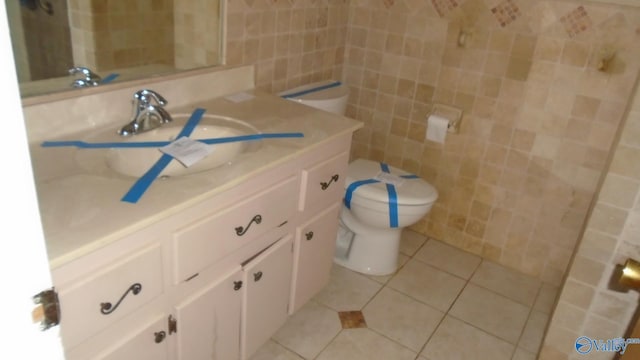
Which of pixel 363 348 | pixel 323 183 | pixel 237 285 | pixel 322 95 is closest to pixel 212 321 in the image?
pixel 237 285

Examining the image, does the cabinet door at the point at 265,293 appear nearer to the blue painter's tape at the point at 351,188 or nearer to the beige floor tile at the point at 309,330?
the beige floor tile at the point at 309,330

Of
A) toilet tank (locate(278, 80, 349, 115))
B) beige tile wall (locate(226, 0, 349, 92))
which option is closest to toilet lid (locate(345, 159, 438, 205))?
toilet tank (locate(278, 80, 349, 115))

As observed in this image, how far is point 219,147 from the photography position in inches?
58.5

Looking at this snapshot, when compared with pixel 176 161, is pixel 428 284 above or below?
below

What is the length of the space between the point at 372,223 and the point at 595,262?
36.0 inches

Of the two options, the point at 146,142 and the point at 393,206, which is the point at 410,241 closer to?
the point at 393,206

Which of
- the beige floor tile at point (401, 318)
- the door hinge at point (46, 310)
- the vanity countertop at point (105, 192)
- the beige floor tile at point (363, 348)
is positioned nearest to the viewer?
the door hinge at point (46, 310)

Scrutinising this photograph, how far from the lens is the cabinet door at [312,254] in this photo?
5.61ft

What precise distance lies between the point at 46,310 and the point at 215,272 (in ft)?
2.56

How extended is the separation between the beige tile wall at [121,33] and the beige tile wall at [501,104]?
116 centimetres

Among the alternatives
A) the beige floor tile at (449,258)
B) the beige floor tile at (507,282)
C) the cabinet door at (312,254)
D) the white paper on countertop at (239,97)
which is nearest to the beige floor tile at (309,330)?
the cabinet door at (312,254)

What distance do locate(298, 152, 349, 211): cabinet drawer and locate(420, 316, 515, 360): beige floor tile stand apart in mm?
704

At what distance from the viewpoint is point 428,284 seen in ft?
7.43
